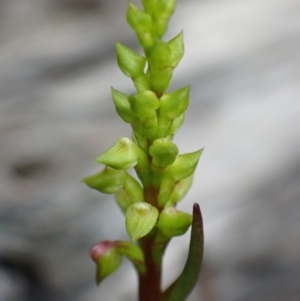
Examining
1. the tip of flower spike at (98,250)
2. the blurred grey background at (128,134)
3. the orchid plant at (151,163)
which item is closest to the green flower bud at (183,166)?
the orchid plant at (151,163)

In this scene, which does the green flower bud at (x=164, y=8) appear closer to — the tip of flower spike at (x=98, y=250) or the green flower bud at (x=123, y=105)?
the green flower bud at (x=123, y=105)

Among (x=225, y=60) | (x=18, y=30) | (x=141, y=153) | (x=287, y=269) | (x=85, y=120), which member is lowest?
(x=287, y=269)

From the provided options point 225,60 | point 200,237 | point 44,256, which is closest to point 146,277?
point 200,237

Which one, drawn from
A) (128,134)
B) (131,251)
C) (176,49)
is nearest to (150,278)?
(131,251)

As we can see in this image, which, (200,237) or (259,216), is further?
(259,216)

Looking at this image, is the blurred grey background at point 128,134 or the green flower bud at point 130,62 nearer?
the green flower bud at point 130,62

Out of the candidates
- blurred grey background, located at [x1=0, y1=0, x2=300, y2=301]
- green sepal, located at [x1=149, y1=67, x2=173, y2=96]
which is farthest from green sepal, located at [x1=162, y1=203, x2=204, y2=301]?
blurred grey background, located at [x1=0, y1=0, x2=300, y2=301]

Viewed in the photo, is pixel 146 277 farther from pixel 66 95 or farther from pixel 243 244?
pixel 66 95
